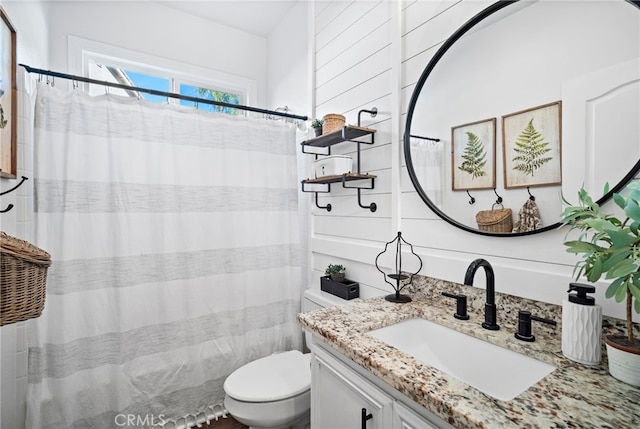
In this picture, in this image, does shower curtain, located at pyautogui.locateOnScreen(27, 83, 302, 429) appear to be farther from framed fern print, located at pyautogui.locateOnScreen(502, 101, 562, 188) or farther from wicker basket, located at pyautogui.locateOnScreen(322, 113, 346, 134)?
framed fern print, located at pyautogui.locateOnScreen(502, 101, 562, 188)

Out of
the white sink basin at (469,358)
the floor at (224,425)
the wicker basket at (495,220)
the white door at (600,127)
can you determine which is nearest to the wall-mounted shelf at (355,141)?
the wicker basket at (495,220)

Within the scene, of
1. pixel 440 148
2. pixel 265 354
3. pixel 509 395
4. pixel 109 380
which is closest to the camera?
pixel 509 395

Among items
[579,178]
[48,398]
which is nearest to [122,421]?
[48,398]

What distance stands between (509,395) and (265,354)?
1.58m

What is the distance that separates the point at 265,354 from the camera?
6.71ft

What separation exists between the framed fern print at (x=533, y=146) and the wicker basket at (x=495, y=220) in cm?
9

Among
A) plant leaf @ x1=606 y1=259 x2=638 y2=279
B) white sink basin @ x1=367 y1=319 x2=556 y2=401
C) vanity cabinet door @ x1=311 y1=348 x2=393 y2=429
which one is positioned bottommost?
vanity cabinet door @ x1=311 y1=348 x2=393 y2=429

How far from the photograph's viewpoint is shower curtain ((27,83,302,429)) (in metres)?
1.51

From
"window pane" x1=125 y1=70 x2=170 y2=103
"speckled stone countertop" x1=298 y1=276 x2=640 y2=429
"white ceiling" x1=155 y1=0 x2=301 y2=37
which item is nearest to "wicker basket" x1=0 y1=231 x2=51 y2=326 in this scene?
"speckled stone countertop" x1=298 y1=276 x2=640 y2=429

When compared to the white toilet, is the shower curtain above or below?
above

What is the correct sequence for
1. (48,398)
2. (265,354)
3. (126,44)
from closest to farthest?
1. (48,398)
2. (265,354)
3. (126,44)

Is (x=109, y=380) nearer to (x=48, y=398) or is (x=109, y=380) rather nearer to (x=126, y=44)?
(x=48, y=398)

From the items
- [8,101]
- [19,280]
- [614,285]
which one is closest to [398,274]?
[614,285]

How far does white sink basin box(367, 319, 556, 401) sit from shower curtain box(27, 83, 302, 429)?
1.18 m
